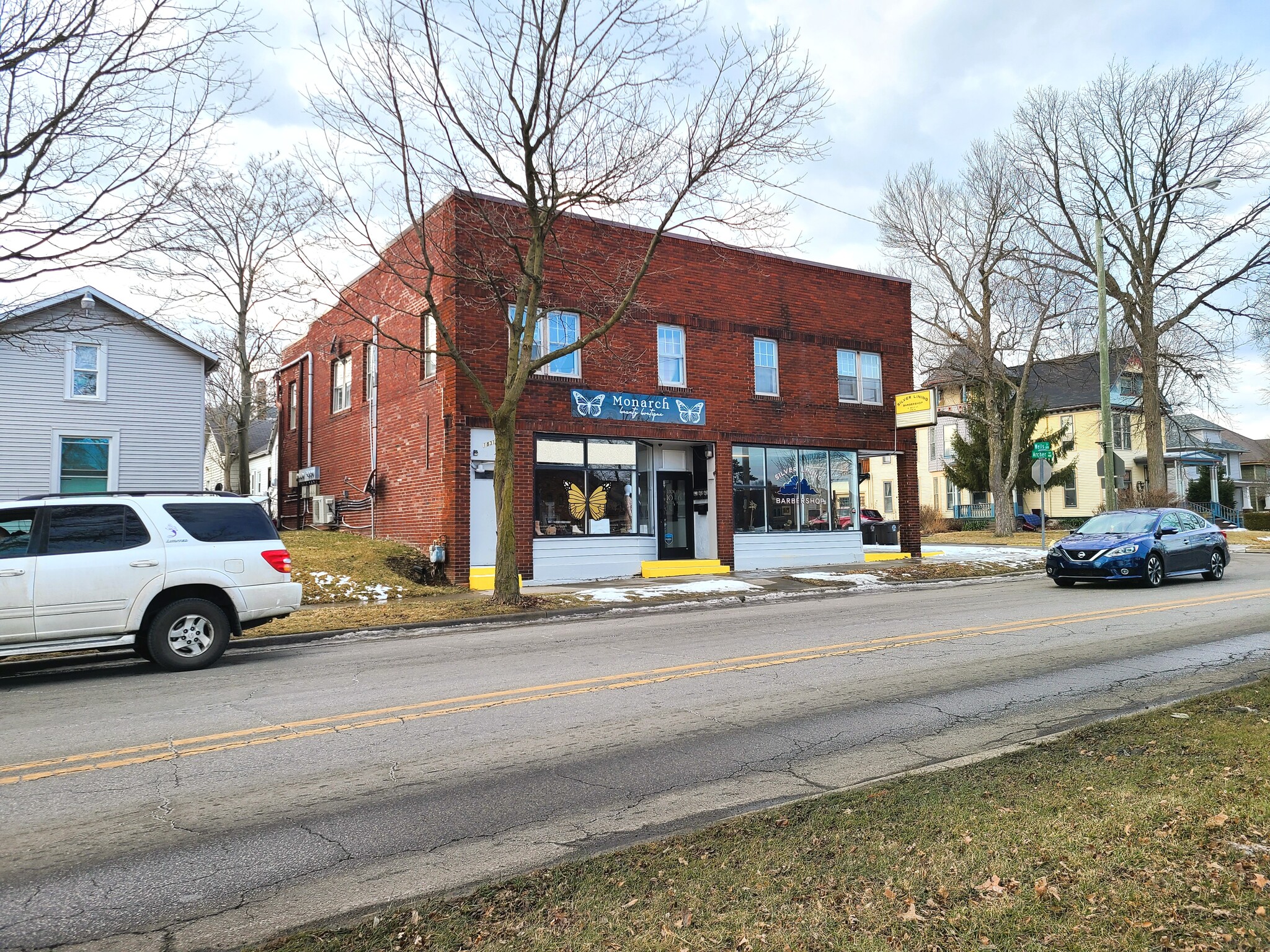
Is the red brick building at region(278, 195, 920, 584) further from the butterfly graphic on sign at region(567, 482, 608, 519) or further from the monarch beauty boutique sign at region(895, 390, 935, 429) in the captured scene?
the monarch beauty boutique sign at region(895, 390, 935, 429)

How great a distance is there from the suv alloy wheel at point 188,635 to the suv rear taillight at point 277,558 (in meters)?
0.74

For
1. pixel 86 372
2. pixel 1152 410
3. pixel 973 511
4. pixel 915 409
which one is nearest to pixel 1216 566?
pixel 915 409

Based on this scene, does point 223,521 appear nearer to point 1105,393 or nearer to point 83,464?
point 83,464

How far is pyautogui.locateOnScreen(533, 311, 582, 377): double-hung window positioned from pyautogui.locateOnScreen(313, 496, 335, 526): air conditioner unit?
8678 millimetres

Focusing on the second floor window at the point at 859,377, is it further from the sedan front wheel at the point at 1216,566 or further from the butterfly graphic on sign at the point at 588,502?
the sedan front wheel at the point at 1216,566

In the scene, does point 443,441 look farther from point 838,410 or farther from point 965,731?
point 965,731

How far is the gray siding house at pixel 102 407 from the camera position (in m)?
23.1

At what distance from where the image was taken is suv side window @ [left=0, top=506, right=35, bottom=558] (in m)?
8.61

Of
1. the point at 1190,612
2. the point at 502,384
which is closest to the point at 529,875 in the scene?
the point at 1190,612

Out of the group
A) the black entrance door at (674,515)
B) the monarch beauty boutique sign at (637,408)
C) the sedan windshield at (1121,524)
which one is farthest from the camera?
the black entrance door at (674,515)

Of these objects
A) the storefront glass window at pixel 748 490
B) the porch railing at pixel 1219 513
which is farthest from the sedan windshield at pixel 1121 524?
the porch railing at pixel 1219 513

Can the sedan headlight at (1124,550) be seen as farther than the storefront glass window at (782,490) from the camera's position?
No

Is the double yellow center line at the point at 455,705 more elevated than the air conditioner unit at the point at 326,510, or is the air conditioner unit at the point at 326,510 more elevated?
the air conditioner unit at the point at 326,510

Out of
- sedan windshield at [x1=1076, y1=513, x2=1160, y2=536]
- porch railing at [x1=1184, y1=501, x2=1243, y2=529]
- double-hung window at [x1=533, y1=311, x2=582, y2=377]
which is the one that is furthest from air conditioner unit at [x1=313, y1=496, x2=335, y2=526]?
porch railing at [x1=1184, y1=501, x2=1243, y2=529]
